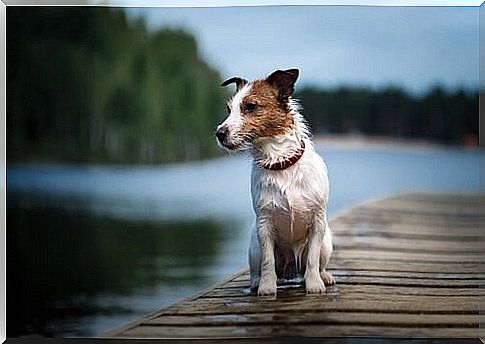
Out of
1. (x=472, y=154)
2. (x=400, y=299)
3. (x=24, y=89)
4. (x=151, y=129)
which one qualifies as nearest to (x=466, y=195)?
(x=472, y=154)

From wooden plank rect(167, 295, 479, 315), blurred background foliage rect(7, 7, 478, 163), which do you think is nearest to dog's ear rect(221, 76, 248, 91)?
blurred background foliage rect(7, 7, 478, 163)

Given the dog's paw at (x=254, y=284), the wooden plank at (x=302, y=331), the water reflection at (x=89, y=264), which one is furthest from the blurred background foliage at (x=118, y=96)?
the wooden plank at (x=302, y=331)

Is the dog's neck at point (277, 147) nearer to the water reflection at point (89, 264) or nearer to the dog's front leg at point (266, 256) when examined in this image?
the dog's front leg at point (266, 256)

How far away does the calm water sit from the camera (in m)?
5.96

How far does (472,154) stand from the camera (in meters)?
6.02

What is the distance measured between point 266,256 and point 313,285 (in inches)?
12.1

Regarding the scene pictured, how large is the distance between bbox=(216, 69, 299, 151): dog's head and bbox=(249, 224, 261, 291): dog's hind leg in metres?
0.54

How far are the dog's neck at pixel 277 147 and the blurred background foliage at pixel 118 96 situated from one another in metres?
0.28

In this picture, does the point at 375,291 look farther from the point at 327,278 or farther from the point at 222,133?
the point at 222,133

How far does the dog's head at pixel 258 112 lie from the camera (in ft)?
18.4

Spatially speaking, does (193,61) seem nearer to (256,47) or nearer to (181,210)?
(256,47)

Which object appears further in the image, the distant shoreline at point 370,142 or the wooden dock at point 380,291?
the distant shoreline at point 370,142

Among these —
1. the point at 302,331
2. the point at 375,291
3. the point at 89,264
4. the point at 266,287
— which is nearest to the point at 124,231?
the point at 89,264

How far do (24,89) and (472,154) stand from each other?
8.47 ft
